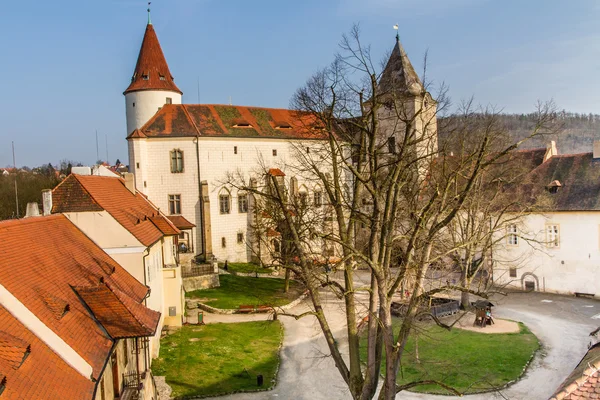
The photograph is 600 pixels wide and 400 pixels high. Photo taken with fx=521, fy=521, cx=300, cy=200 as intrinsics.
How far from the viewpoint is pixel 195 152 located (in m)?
40.4

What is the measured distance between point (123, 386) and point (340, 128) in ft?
29.1

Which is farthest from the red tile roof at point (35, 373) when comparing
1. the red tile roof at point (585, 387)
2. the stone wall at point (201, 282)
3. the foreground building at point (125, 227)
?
the stone wall at point (201, 282)

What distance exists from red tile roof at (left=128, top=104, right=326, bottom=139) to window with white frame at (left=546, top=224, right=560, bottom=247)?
17.7 metres

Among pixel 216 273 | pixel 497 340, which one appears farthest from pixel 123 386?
pixel 216 273

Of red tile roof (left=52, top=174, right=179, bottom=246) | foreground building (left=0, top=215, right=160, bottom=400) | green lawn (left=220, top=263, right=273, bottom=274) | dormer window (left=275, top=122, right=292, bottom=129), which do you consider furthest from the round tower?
foreground building (left=0, top=215, right=160, bottom=400)

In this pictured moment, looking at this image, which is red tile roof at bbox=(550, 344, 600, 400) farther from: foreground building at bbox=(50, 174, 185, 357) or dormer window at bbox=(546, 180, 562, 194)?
dormer window at bbox=(546, 180, 562, 194)

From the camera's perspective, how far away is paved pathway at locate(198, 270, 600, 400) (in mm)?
17703

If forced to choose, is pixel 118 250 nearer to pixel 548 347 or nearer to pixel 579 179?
pixel 548 347

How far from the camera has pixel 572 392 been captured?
8.55 meters

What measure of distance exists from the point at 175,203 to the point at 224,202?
383cm

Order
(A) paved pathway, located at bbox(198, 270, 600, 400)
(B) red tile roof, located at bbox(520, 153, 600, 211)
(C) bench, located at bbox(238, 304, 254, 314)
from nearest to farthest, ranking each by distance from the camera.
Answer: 1. (A) paved pathway, located at bbox(198, 270, 600, 400)
2. (C) bench, located at bbox(238, 304, 254, 314)
3. (B) red tile roof, located at bbox(520, 153, 600, 211)

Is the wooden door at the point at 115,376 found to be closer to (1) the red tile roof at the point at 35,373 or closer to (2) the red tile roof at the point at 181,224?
(1) the red tile roof at the point at 35,373

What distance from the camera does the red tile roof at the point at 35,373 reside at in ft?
26.4

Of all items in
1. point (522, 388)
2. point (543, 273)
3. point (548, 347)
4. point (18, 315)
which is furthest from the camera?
point (543, 273)
